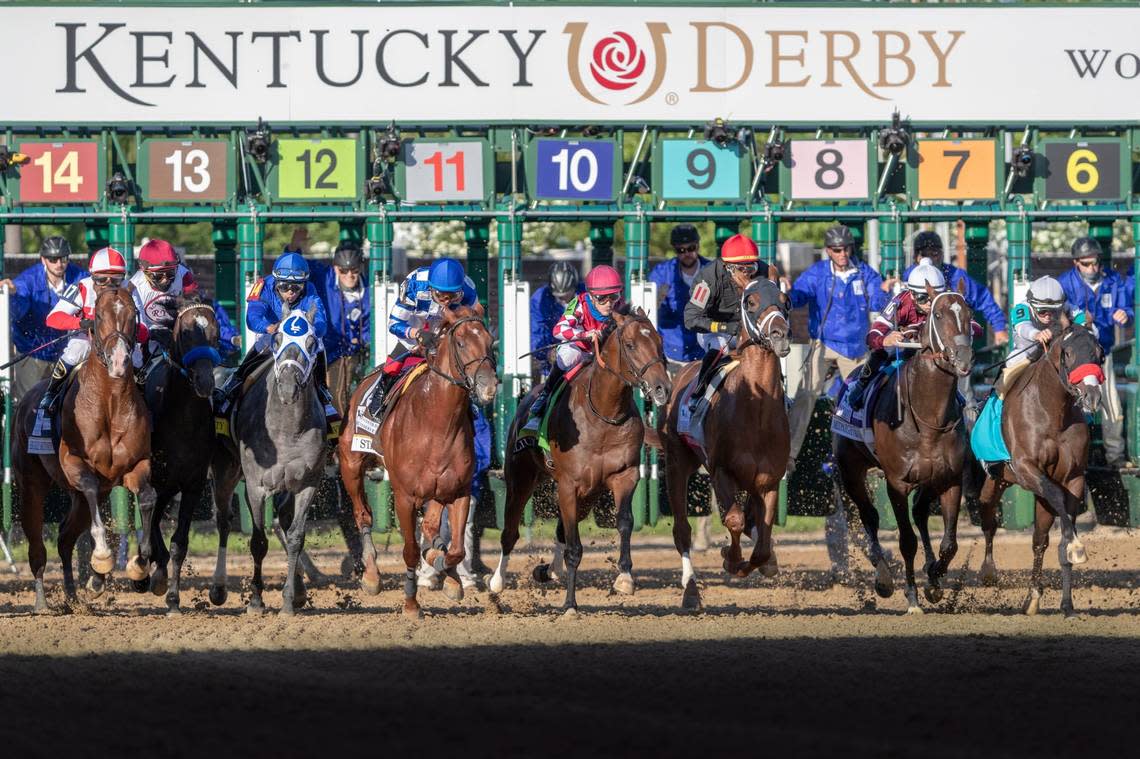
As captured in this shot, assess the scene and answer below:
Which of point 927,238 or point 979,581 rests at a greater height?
point 927,238

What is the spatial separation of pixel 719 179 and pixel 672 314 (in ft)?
3.34

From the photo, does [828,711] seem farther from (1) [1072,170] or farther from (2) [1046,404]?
(1) [1072,170]

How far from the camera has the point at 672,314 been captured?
13.4 m

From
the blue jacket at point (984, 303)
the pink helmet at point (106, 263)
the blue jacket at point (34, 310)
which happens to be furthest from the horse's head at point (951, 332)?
the blue jacket at point (34, 310)

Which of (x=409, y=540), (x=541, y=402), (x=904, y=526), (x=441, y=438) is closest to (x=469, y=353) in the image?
(x=441, y=438)

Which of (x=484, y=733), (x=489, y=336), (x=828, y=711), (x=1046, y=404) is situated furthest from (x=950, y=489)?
(x=484, y=733)

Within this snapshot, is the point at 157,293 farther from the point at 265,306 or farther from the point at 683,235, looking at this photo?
the point at 683,235

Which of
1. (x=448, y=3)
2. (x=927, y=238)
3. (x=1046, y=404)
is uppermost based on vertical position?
(x=448, y=3)

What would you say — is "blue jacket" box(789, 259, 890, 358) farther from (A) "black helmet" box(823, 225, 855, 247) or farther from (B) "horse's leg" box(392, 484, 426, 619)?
(B) "horse's leg" box(392, 484, 426, 619)

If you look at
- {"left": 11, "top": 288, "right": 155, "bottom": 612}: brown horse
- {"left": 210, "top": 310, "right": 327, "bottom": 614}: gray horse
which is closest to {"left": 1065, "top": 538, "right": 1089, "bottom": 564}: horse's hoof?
{"left": 210, "top": 310, "right": 327, "bottom": 614}: gray horse

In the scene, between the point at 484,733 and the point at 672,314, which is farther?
the point at 672,314

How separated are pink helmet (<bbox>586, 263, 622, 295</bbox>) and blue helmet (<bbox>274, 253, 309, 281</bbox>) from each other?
1666mm

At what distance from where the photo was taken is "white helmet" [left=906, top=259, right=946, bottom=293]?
10.9 m

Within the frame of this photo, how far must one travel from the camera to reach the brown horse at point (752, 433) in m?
10.3
